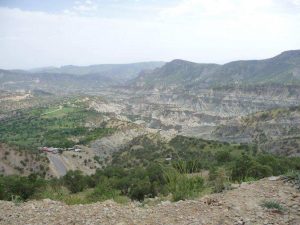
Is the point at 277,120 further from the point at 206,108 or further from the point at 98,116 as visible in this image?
the point at 206,108

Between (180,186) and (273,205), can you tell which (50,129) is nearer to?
(180,186)

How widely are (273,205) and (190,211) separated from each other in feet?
5.72

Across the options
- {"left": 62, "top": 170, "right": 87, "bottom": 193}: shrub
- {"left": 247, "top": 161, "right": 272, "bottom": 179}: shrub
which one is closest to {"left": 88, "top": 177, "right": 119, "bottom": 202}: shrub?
{"left": 247, "top": 161, "right": 272, "bottom": 179}: shrub

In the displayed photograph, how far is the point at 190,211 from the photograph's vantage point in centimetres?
872

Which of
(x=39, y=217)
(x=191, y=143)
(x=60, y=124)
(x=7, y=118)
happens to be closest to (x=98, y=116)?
(x=60, y=124)

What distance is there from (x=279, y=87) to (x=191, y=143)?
103 metres

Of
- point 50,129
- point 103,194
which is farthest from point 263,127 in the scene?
point 103,194

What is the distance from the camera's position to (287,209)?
26.8ft

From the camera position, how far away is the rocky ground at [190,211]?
7961mm

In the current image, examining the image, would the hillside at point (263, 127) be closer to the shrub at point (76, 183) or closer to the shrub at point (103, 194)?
the shrub at point (76, 183)

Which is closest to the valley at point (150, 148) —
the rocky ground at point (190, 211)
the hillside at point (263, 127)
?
the hillside at point (263, 127)

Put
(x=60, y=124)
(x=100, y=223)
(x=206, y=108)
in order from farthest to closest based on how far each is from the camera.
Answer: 1. (x=206, y=108)
2. (x=60, y=124)
3. (x=100, y=223)

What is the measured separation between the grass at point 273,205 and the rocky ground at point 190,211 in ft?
0.26

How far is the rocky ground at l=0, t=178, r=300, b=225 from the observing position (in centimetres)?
796
